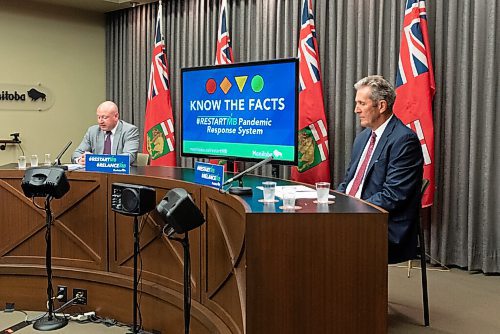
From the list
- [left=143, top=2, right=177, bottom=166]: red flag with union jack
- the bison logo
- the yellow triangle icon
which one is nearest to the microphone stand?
the yellow triangle icon

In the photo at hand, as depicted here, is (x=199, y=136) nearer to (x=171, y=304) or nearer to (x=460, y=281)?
(x=171, y=304)

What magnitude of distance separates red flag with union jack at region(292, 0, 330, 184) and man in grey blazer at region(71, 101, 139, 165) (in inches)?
52.6

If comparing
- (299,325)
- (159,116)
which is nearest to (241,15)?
(159,116)

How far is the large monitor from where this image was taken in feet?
9.09

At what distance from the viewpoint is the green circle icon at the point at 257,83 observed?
2.88m

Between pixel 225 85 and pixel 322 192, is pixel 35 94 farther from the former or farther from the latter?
pixel 322 192

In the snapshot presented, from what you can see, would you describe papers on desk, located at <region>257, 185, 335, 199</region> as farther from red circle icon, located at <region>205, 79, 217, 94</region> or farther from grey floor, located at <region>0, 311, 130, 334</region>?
grey floor, located at <region>0, 311, 130, 334</region>

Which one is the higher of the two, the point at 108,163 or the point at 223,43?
the point at 223,43

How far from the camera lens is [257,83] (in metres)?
2.89

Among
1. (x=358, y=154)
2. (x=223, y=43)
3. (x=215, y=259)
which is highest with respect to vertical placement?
(x=223, y=43)

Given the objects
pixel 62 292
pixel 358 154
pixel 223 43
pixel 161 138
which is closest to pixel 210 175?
pixel 358 154

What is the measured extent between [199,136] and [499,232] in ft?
7.03

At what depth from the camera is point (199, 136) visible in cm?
326

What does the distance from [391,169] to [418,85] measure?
150cm
